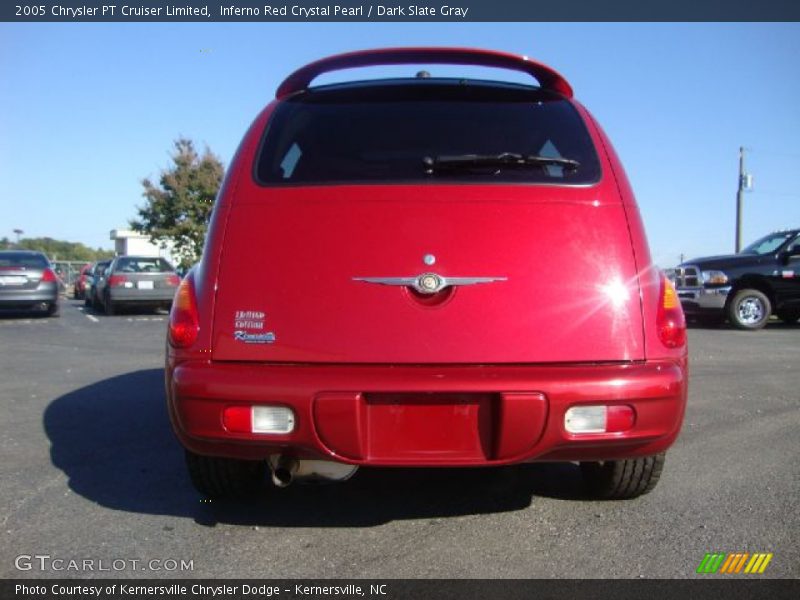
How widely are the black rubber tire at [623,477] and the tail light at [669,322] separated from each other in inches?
24.2

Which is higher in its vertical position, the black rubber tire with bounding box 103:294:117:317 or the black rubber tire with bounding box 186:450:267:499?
the black rubber tire with bounding box 186:450:267:499

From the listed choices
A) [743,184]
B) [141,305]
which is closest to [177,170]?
[141,305]

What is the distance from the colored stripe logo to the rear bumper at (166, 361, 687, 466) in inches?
20.9

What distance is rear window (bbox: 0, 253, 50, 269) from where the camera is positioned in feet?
48.5

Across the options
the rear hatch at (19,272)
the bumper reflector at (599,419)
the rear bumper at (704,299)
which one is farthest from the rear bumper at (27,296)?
the bumper reflector at (599,419)

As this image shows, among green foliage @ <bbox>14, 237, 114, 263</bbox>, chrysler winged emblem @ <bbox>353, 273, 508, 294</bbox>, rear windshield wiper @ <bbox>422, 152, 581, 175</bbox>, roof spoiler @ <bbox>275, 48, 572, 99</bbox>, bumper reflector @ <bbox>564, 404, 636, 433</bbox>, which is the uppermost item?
roof spoiler @ <bbox>275, 48, 572, 99</bbox>

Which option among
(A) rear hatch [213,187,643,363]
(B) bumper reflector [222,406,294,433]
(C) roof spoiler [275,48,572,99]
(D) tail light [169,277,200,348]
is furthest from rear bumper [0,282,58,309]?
(B) bumper reflector [222,406,294,433]

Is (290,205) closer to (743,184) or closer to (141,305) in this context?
(141,305)

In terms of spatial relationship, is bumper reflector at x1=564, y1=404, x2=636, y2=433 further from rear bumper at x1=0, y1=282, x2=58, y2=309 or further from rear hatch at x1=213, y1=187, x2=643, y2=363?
rear bumper at x1=0, y1=282, x2=58, y2=309

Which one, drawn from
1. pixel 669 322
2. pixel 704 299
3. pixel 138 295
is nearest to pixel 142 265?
pixel 138 295

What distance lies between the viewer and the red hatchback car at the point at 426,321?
2.52 meters

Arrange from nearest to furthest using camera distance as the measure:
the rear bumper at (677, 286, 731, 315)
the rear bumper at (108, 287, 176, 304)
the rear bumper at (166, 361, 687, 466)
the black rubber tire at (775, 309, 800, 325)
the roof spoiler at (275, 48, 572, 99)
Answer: the rear bumper at (166, 361, 687, 466), the roof spoiler at (275, 48, 572, 99), the rear bumper at (677, 286, 731, 315), the black rubber tire at (775, 309, 800, 325), the rear bumper at (108, 287, 176, 304)

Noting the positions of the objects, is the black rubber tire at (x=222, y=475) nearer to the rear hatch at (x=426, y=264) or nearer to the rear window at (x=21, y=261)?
→ the rear hatch at (x=426, y=264)

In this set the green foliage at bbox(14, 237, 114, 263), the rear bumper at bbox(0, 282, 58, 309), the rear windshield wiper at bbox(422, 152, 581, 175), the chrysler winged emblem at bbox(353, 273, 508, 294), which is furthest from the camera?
the green foliage at bbox(14, 237, 114, 263)
